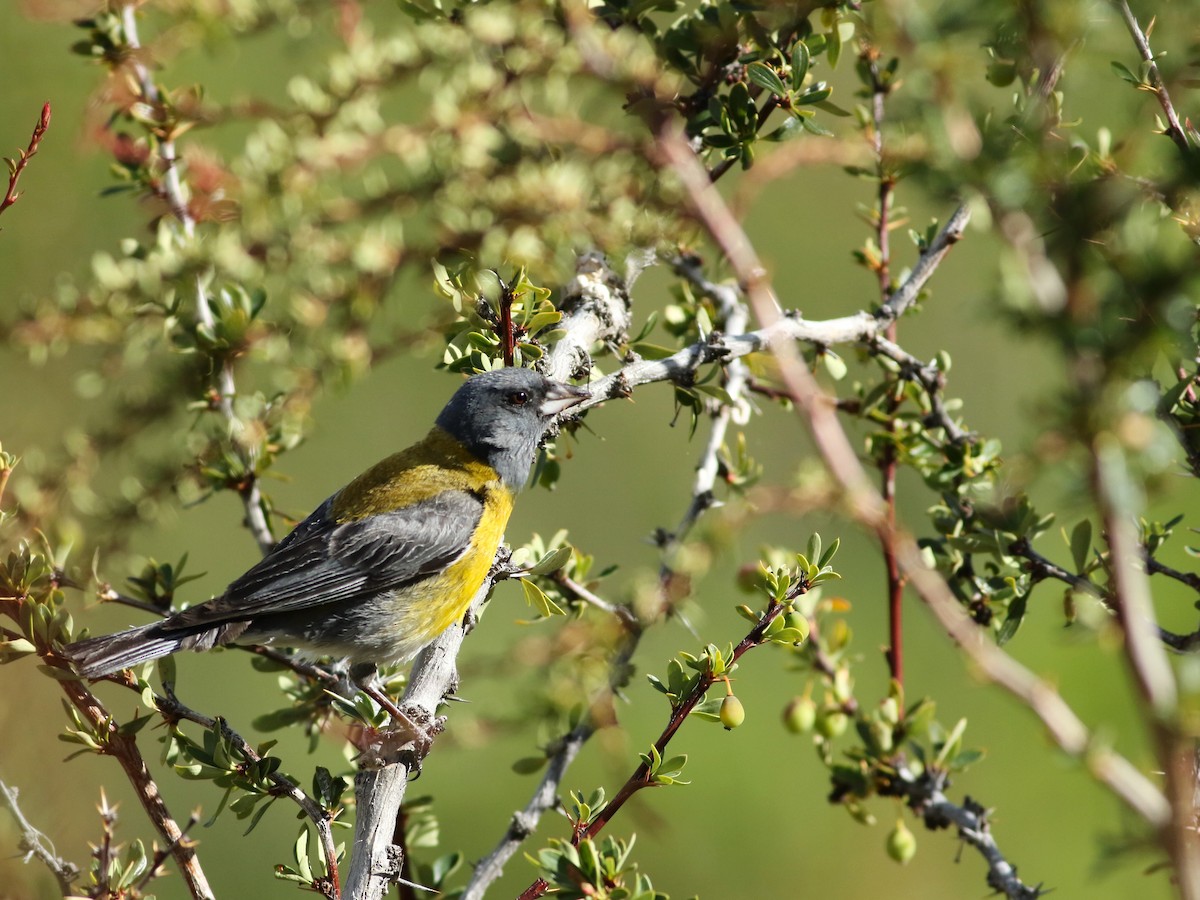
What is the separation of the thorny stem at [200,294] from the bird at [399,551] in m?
0.27

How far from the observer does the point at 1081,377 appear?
101 cm

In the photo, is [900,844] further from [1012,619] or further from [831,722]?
[1012,619]

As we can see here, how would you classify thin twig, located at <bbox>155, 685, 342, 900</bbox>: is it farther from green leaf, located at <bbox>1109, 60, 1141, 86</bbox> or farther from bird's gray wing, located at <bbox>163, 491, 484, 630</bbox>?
green leaf, located at <bbox>1109, 60, 1141, 86</bbox>

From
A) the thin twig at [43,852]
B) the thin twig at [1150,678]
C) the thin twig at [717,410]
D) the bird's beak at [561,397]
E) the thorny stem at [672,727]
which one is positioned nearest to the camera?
the thin twig at [1150,678]

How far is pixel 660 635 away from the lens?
3.18m

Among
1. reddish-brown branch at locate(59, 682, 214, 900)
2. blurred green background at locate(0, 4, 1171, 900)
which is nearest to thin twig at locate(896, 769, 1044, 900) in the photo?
blurred green background at locate(0, 4, 1171, 900)

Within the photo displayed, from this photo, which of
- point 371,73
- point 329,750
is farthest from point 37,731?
point 329,750

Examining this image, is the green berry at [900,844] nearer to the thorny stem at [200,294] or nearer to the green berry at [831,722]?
the green berry at [831,722]

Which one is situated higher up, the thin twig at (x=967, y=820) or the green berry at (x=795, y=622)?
the green berry at (x=795, y=622)

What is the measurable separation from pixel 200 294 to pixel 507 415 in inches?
39.5

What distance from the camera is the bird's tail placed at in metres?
2.12

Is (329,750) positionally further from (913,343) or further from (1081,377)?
(1081,377)

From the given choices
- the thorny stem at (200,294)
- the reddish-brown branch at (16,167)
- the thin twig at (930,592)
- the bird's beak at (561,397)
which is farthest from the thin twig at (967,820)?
the reddish-brown branch at (16,167)

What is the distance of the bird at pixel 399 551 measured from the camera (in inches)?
122
